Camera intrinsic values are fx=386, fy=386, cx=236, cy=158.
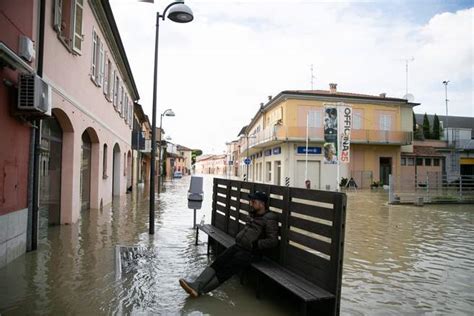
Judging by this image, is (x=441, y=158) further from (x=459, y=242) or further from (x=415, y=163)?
(x=459, y=242)

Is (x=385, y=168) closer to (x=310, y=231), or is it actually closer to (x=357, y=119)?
(x=357, y=119)

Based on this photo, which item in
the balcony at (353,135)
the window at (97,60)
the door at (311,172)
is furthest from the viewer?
the door at (311,172)

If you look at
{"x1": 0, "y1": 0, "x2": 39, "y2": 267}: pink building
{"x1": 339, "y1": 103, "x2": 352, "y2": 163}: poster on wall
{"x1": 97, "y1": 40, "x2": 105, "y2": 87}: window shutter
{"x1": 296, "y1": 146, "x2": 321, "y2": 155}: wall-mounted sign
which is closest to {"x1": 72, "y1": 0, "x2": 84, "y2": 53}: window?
{"x1": 0, "y1": 0, "x2": 39, "y2": 267}: pink building

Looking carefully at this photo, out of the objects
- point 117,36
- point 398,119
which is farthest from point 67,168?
point 398,119

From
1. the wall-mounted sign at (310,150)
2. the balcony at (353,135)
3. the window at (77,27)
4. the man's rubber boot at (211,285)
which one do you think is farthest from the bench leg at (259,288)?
the wall-mounted sign at (310,150)

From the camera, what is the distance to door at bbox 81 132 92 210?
12.6 meters

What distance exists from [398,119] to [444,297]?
33578 millimetres

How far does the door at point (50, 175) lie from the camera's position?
8555 mm

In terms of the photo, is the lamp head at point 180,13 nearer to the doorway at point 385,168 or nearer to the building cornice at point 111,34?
the building cornice at point 111,34

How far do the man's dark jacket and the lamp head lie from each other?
525 centimetres

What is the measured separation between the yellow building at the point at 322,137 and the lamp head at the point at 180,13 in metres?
23.2

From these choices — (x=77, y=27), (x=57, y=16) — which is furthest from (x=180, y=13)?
(x=77, y=27)

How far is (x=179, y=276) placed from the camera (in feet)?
18.7

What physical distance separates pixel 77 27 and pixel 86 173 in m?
5.28
